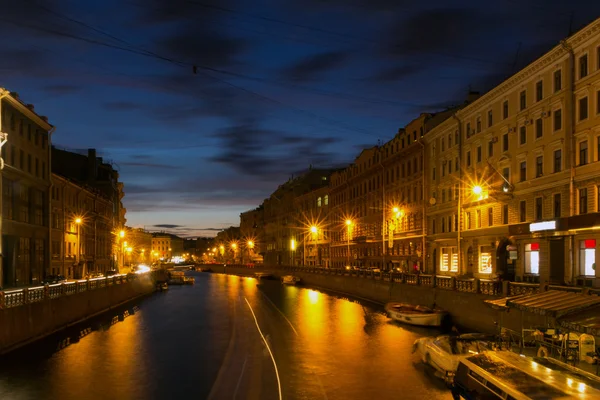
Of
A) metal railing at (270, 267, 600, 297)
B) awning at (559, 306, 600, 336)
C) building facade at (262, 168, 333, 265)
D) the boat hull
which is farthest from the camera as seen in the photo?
building facade at (262, 168, 333, 265)

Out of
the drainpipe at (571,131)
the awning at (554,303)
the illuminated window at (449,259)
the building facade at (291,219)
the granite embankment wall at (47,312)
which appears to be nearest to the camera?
the awning at (554,303)

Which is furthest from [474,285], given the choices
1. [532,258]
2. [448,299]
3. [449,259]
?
[449,259]

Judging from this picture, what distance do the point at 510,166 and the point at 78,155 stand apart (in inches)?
3094

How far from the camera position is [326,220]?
120 meters

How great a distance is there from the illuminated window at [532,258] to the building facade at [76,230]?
4785cm

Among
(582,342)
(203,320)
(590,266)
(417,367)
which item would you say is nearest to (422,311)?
(590,266)

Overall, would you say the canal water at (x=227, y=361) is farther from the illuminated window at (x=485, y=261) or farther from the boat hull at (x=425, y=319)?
the illuminated window at (x=485, y=261)

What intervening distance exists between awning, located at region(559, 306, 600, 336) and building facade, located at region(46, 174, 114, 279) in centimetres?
5639

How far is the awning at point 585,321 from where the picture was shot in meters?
20.8

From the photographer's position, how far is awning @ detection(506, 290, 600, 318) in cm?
2322

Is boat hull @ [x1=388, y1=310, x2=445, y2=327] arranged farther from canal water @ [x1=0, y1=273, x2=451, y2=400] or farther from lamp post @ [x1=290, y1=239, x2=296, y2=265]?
lamp post @ [x1=290, y1=239, x2=296, y2=265]

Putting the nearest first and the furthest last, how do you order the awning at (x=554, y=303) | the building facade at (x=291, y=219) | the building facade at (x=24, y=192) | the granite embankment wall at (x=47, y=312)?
the awning at (x=554, y=303)
the granite embankment wall at (x=47, y=312)
the building facade at (x=24, y=192)
the building facade at (x=291, y=219)

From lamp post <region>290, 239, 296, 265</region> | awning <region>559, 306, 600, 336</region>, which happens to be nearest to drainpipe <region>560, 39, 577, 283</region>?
awning <region>559, 306, 600, 336</region>

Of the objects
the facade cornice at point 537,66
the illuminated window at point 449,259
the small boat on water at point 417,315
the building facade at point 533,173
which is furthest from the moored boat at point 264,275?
the small boat on water at point 417,315
